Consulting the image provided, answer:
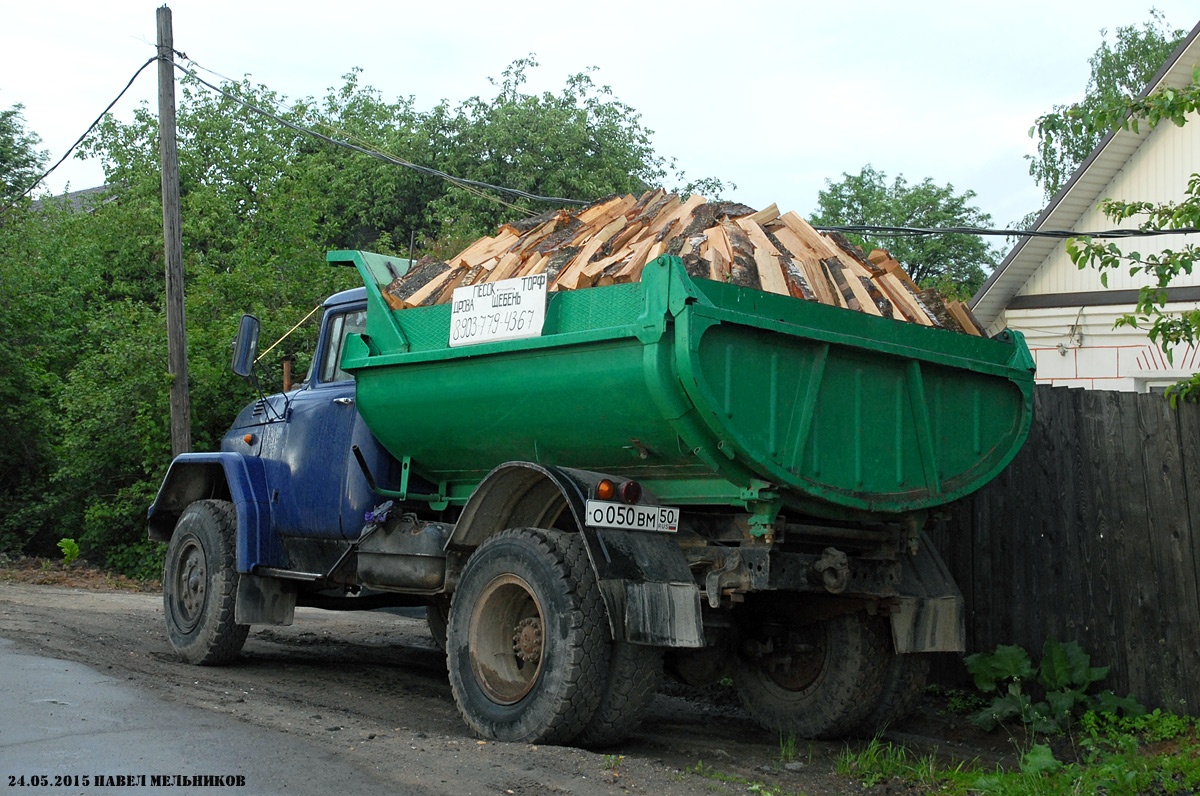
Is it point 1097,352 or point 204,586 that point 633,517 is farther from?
point 1097,352

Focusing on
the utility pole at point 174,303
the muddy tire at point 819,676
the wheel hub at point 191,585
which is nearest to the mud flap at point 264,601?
the wheel hub at point 191,585

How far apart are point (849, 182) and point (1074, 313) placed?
29.3m

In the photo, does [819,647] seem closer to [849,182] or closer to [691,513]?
[691,513]

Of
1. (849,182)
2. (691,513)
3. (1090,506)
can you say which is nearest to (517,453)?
(691,513)

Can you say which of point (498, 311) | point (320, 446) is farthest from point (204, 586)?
point (498, 311)

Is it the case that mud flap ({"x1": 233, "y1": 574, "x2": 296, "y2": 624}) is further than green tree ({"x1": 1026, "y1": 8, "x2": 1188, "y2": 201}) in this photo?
No

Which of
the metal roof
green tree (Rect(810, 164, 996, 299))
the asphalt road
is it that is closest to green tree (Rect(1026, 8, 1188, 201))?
green tree (Rect(810, 164, 996, 299))

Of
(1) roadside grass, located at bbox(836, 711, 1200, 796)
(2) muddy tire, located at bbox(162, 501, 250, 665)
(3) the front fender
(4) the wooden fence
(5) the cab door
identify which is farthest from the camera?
(2) muddy tire, located at bbox(162, 501, 250, 665)

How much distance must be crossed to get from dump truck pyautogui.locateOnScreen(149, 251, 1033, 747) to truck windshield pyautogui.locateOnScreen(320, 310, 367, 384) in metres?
0.40

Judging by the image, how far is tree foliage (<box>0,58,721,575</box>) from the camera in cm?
1602

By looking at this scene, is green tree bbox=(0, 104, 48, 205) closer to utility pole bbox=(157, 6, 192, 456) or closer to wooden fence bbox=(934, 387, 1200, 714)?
utility pole bbox=(157, 6, 192, 456)

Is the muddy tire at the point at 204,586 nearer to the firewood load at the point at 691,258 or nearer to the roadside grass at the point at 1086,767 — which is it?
the firewood load at the point at 691,258

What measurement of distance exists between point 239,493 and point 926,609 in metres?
4.78

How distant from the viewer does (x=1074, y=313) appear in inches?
540
